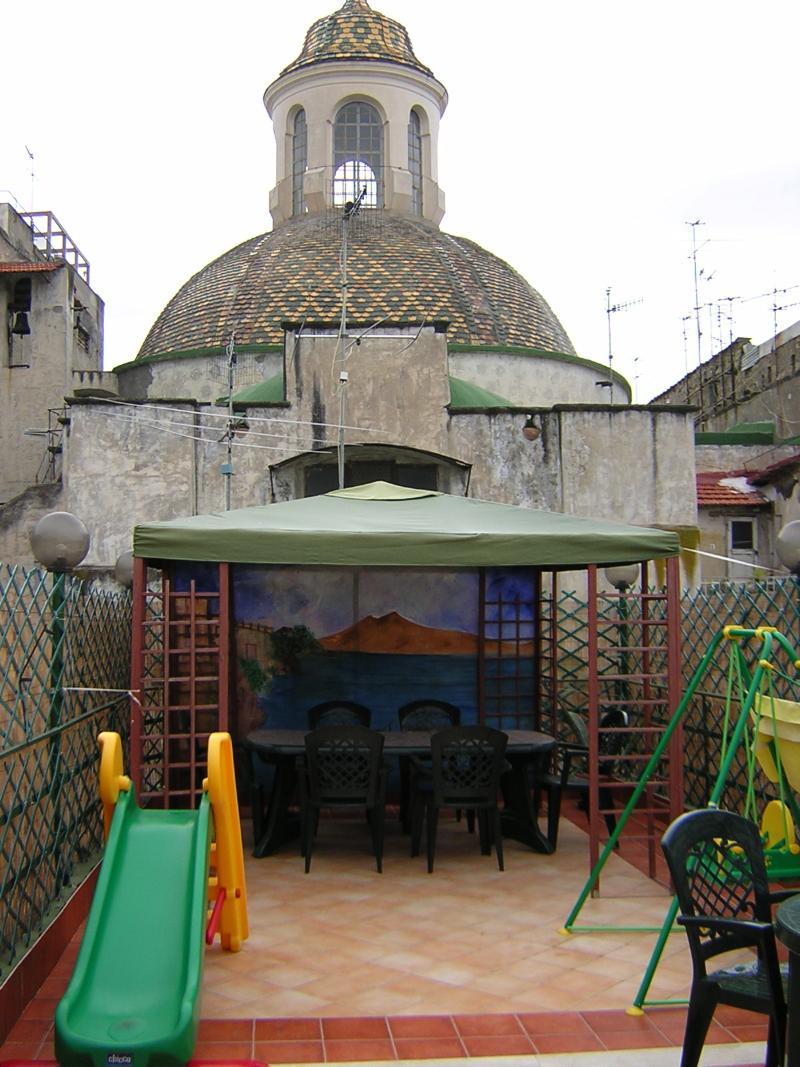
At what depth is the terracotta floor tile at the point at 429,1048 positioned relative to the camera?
4.96 metres

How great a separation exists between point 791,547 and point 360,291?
17.1 meters

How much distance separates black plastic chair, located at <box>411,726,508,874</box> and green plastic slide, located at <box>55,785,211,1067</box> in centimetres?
280

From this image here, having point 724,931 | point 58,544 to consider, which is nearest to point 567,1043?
point 724,931

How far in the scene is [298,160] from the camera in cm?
2944

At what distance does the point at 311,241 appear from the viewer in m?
25.5

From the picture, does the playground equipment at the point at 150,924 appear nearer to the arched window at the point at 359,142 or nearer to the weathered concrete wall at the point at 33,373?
the weathered concrete wall at the point at 33,373

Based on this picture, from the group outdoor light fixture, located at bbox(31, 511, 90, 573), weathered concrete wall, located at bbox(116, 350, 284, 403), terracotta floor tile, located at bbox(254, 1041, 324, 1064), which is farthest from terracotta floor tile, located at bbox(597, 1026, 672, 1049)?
weathered concrete wall, located at bbox(116, 350, 284, 403)

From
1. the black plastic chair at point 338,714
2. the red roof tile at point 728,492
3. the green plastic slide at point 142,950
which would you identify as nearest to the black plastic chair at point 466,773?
the black plastic chair at point 338,714

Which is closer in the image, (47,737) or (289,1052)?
(289,1052)

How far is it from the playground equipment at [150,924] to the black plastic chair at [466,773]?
2.22m

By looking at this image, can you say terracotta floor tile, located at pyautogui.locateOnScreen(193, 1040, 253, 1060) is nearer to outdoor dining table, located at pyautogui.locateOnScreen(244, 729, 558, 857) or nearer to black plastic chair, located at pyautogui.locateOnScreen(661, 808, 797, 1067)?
black plastic chair, located at pyautogui.locateOnScreen(661, 808, 797, 1067)

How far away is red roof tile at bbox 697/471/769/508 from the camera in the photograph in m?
26.4

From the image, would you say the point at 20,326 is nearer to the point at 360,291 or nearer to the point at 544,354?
the point at 360,291

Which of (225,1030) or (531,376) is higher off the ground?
(531,376)
